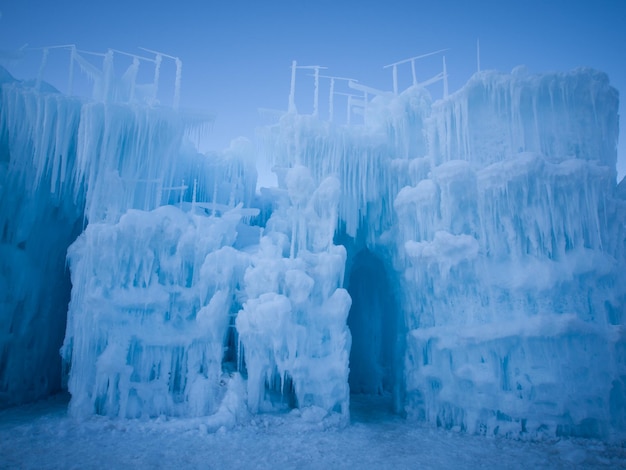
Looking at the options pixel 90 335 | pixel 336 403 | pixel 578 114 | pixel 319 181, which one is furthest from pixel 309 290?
pixel 578 114

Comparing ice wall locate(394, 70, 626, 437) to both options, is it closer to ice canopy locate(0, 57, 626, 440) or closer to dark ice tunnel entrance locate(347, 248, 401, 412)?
ice canopy locate(0, 57, 626, 440)

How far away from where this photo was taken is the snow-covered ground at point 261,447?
10.1m

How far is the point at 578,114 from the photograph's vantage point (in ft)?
47.6

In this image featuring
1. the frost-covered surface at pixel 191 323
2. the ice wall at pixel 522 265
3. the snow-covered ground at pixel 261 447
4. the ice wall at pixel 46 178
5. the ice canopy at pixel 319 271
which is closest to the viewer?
the snow-covered ground at pixel 261 447

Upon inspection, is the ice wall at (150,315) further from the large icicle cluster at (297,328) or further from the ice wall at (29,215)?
the ice wall at (29,215)

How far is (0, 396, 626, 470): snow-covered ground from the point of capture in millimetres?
10086

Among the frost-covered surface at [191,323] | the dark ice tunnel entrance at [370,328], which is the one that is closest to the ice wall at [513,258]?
the frost-covered surface at [191,323]

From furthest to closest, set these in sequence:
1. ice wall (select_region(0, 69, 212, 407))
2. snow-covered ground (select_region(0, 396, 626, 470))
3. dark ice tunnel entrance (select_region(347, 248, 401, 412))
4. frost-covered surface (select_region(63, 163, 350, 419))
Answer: dark ice tunnel entrance (select_region(347, 248, 401, 412)), ice wall (select_region(0, 69, 212, 407)), frost-covered surface (select_region(63, 163, 350, 419)), snow-covered ground (select_region(0, 396, 626, 470))

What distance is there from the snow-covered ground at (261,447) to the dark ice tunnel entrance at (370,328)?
7995 mm

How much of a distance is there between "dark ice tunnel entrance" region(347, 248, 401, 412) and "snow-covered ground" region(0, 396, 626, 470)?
7995 millimetres

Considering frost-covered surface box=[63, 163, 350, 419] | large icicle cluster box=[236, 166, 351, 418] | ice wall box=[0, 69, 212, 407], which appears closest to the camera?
frost-covered surface box=[63, 163, 350, 419]

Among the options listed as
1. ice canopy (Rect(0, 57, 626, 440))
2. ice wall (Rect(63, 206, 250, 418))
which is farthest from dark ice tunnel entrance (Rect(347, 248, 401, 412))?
ice wall (Rect(63, 206, 250, 418))

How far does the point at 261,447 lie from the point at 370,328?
491 inches

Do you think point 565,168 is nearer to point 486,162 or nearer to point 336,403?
point 486,162
